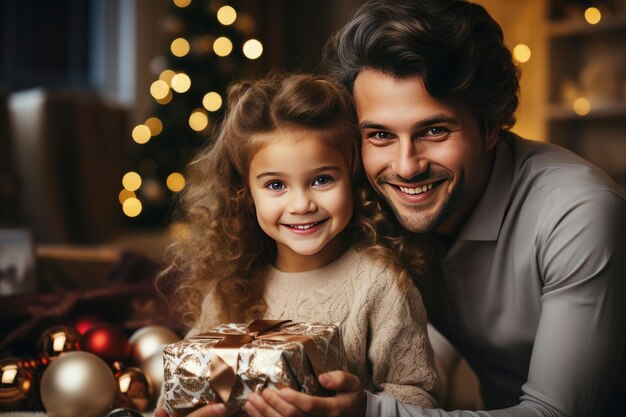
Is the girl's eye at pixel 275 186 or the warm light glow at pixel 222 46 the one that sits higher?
the warm light glow at pixel 222 46

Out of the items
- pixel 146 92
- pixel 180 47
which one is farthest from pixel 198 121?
pixel 146 92

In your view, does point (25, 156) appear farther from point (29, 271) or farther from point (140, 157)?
point (29, 271)

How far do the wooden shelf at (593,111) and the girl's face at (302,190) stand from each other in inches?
119

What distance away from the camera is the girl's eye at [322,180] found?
1.40 m

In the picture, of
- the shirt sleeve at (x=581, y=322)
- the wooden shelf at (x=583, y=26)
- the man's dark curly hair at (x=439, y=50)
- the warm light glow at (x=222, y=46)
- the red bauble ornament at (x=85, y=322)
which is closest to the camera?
the shirt sleeve at (x=581, y=322)

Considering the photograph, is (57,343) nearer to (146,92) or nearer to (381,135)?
(381,135)

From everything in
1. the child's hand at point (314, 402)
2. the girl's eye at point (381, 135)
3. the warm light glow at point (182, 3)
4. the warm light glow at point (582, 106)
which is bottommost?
the child's hand at point (314, 402)

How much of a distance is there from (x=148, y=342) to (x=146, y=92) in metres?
4.28

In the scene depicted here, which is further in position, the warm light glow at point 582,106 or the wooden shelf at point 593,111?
the warm light glow at point 582,106

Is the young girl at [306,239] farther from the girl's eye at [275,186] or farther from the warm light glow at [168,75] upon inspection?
the warm light glow at [168,75]

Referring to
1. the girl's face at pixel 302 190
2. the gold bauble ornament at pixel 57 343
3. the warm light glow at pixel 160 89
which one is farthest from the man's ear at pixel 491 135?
the warm light glow at pixel 160 89

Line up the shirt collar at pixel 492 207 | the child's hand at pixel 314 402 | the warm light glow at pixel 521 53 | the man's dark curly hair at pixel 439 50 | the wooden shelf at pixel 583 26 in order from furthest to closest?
1. the warm light glow at pixel 521 53
2. the wooden shelf at pixel 583 26
3. the shirt collar at pixel 492 207
4. the man's dark curly hair at pixel 439 50
5. the child's hand at pixel 314 402

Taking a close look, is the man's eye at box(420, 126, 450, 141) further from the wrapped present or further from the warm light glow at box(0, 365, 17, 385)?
the warm light glow at box(0, 365, 17, 385)

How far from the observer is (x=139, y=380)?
1645mm
